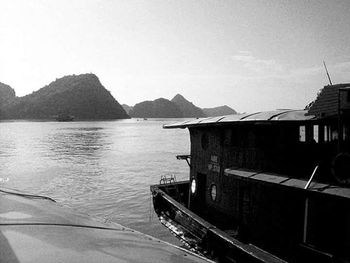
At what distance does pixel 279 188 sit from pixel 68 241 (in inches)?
413

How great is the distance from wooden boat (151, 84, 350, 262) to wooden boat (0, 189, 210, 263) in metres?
6.95

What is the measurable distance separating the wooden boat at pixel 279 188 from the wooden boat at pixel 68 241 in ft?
22.8

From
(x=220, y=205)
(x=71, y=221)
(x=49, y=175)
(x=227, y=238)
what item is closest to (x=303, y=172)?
(x=227, y=238)

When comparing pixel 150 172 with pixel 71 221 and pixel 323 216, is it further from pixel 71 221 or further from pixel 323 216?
pixel 71 221

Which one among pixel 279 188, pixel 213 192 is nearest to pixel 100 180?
pixel 213 192

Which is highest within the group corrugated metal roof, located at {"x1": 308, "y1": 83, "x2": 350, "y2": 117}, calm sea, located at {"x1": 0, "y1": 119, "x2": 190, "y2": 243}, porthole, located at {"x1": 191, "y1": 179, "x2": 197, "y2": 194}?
corrugated metal roof, located at {"x1": 308, "y1": 83, "x2": 350, "y2": 117}

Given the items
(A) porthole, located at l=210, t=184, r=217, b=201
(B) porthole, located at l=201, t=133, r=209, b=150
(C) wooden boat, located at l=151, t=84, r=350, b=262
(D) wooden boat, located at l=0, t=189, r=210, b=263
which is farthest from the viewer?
(B) porthole, located at l=201, t=133, r=209, b=150

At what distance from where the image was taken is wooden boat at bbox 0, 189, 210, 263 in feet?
8.74

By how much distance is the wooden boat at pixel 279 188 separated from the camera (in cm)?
992

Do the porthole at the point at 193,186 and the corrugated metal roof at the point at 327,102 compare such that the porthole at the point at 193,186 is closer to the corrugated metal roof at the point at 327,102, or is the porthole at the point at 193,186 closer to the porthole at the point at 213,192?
the porthole at the point at 213,192

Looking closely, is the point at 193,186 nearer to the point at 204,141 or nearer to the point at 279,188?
the point at 204,141

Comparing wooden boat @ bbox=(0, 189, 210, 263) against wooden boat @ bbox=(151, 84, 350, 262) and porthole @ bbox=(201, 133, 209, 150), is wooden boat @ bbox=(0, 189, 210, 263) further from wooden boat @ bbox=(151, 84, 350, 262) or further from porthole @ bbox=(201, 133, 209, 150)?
porthole @ bbox=(201, 133, 209, 150)

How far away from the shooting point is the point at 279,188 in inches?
469

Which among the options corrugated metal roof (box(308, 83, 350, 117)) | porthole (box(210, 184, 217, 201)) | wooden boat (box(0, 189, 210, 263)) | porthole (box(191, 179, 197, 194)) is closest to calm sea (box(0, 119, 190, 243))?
porthole (box(191, 179, 197, 194))
